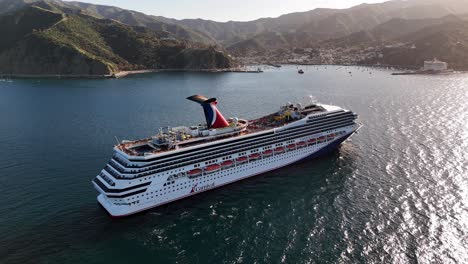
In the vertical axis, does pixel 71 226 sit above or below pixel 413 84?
below

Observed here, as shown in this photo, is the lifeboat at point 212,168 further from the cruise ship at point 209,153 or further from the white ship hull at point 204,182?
the white ship hull at point 204,182

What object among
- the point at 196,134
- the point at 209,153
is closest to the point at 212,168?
the point at 209,153

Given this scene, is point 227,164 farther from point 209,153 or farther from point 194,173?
point 194,173

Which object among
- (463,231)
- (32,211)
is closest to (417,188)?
(463,231)

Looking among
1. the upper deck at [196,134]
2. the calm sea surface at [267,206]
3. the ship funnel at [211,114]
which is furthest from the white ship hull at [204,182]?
the ship funnel at [211,114]

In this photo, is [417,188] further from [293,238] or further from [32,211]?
[32,211]

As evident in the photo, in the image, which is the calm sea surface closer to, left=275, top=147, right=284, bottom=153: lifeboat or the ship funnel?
left=275, top=147, right=284, bottom=153: lifeboat

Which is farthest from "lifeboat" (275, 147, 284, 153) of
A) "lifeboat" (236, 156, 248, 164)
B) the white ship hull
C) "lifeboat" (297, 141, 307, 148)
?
"lifeboat" (236, 156, 248, 164)
